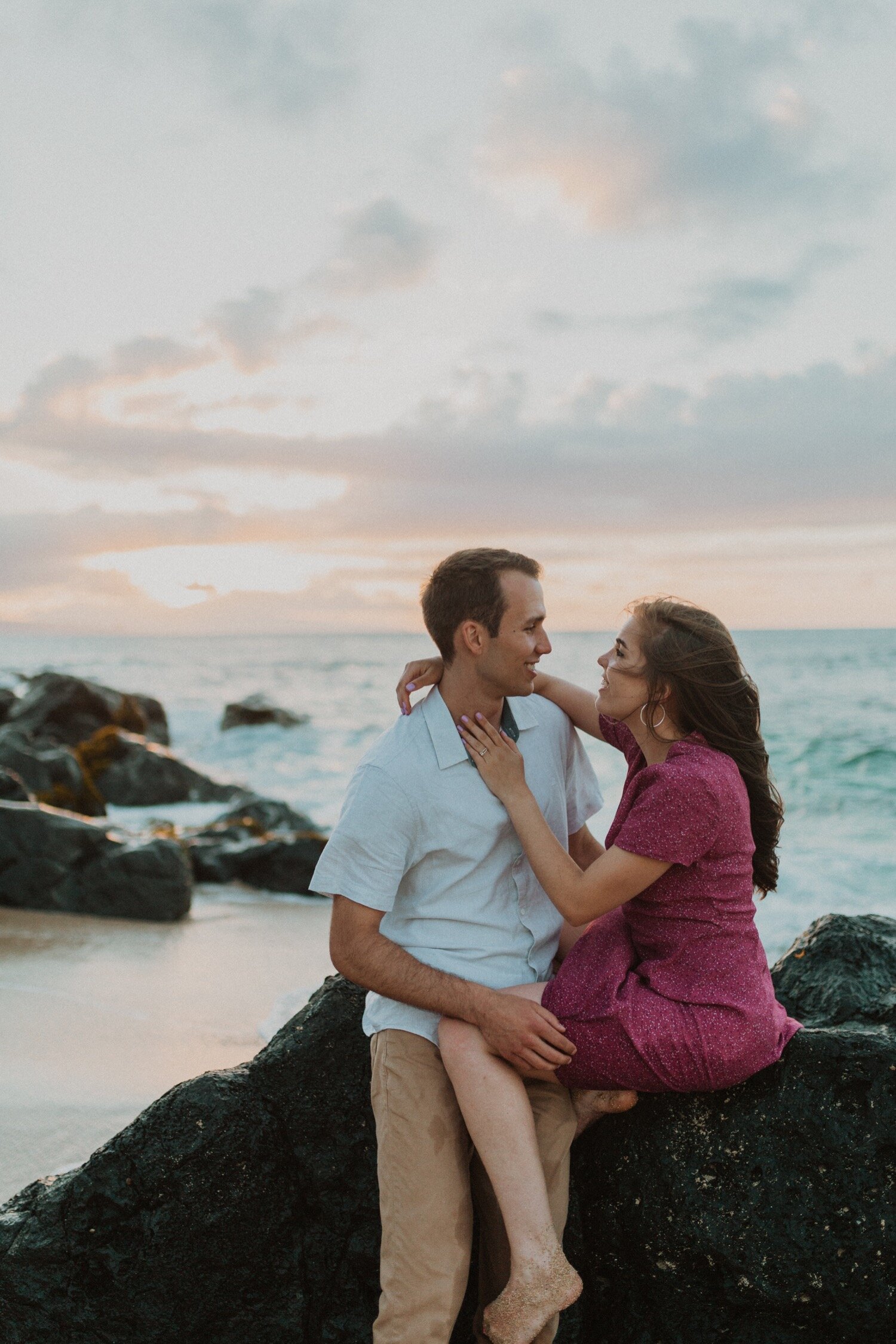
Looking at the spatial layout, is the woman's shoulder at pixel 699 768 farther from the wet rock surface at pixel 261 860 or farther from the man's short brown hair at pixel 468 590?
the wet rock surface at pixel 261 860

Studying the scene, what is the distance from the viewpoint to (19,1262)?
11.4 ft

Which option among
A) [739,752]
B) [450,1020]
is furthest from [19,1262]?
[739,752]

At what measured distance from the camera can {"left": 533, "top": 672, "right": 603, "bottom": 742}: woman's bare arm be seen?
13.3ft

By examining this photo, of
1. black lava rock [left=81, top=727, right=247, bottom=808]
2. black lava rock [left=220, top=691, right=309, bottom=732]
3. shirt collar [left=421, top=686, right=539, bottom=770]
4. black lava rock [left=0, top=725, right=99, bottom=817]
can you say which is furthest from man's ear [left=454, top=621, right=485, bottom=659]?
black lava rock [left=220, top=691, right=309, bottom=732]

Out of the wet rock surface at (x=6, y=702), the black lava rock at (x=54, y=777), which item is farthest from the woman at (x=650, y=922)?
the wet rock surface at (x=6, y=702)

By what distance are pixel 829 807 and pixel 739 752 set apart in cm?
1426

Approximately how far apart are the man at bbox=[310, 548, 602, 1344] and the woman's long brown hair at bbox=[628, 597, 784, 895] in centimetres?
42

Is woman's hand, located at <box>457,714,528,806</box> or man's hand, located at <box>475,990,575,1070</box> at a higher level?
woman's hand, located at <box>457,714,528,806</box>

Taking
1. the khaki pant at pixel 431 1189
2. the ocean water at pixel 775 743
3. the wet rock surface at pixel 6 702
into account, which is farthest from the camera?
the wet rock surface at pixel 6 702

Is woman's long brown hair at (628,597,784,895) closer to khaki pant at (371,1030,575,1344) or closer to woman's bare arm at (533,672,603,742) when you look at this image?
woman's bare arm at (533,672,603,742)

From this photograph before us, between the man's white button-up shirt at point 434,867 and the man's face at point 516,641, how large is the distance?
0.72 ft

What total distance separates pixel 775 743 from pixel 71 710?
46.0ft

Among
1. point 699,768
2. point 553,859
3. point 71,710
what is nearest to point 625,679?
point 699,768

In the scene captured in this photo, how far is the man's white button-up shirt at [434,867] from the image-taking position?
3.48 meters
